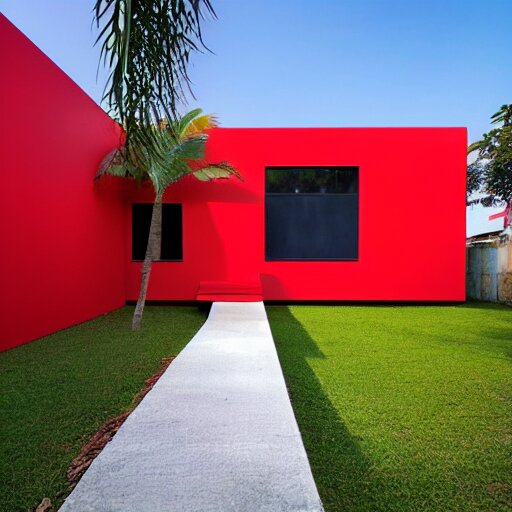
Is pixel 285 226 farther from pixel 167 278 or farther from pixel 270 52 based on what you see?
pixel 270 52

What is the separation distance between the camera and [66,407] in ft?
10.3

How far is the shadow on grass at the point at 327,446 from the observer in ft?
6.53

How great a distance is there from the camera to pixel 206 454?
2.01 meters

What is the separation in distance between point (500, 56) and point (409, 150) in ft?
9.79

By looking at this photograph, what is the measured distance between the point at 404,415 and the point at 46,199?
5487 mm

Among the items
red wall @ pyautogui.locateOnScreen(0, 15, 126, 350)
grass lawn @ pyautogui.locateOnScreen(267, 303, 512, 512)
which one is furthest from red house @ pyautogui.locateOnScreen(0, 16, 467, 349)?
grass lawn @ pyautogui.locateOnScreen(267, 303, 512, 512)

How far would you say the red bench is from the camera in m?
8.27

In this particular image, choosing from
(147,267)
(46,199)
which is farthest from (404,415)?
(46,199)

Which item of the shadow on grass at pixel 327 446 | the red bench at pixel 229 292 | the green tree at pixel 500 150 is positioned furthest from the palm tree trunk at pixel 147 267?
the green tree at pixel 500 150

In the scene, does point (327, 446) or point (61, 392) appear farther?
point (61, 392)

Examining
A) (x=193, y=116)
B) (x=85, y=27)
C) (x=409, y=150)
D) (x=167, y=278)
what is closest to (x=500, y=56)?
(x=409, y=150)

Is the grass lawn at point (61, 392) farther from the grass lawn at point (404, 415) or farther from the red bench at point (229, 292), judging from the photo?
the red bench at point (229, 292)

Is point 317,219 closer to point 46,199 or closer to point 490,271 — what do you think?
point 490,271

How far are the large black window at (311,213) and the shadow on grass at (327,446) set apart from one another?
509cm
